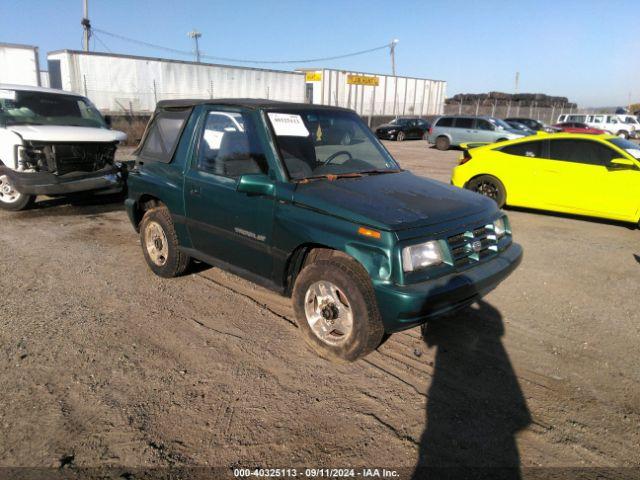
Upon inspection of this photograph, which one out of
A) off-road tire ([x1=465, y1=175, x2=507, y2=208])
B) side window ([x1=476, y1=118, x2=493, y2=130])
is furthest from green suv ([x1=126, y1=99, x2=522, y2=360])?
side window ([x1=476, y1=118, x2=493, y2=130])

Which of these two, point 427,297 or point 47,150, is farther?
point 47,150

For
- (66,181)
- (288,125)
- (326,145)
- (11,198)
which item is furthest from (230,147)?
(11,198)

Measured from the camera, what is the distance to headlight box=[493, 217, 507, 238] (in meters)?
3.72

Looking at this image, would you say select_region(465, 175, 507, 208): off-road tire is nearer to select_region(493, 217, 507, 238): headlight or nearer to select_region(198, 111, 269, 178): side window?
select_region(493, 217, 507, 238): headlight

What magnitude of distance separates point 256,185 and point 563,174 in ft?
20.6

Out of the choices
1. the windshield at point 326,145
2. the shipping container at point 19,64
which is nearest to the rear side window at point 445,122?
the shipping container at point 19,64

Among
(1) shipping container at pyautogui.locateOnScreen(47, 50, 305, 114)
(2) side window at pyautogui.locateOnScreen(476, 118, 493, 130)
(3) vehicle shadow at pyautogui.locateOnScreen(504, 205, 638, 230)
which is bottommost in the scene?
(3) vehicle shadow at pyautogui.locateOnScreen(504, 205, 638, 230)

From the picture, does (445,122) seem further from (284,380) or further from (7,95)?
(284,380)

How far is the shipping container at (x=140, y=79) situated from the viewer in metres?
19.8

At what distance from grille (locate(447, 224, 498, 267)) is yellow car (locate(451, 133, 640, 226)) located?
192 inches

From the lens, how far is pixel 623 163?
7.16 m

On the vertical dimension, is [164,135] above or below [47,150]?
above

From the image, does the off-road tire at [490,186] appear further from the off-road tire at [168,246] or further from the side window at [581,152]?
the off-road tire at [168,246]

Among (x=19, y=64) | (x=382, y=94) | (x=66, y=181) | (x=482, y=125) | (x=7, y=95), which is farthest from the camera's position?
(x=382, y=94)
